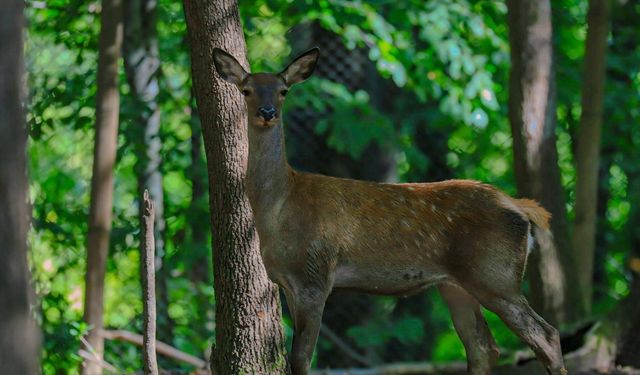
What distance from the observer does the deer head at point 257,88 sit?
611cm

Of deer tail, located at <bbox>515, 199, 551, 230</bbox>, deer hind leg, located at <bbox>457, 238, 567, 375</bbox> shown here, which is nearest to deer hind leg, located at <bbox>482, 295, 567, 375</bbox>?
deer hind leg, located at <bbox>457, 238, 567, 375</bbox>

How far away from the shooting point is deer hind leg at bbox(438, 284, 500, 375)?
718cm

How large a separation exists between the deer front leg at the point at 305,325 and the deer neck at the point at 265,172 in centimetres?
51

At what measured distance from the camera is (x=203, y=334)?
981 centimetres

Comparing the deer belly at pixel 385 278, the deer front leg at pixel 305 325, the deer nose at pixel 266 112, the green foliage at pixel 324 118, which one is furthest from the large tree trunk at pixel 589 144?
the deer nose at pixel 266 112

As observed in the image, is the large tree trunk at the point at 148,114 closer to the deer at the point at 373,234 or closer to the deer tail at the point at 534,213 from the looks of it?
the deer at the point at 373,234

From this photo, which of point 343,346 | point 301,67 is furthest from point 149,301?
point 343,346

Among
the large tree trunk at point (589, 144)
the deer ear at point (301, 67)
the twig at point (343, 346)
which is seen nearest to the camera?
the deer ear at point (301, 67)

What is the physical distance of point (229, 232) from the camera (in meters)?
6.15

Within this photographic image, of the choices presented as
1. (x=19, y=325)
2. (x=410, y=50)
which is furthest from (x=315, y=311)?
(x=410, y=50)

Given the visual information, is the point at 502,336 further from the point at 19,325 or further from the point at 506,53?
the point at 19,325

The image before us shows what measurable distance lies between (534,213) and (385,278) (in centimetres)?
107

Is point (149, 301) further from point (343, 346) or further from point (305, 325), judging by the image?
point (343, 346)

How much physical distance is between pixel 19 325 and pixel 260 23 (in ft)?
25.5
